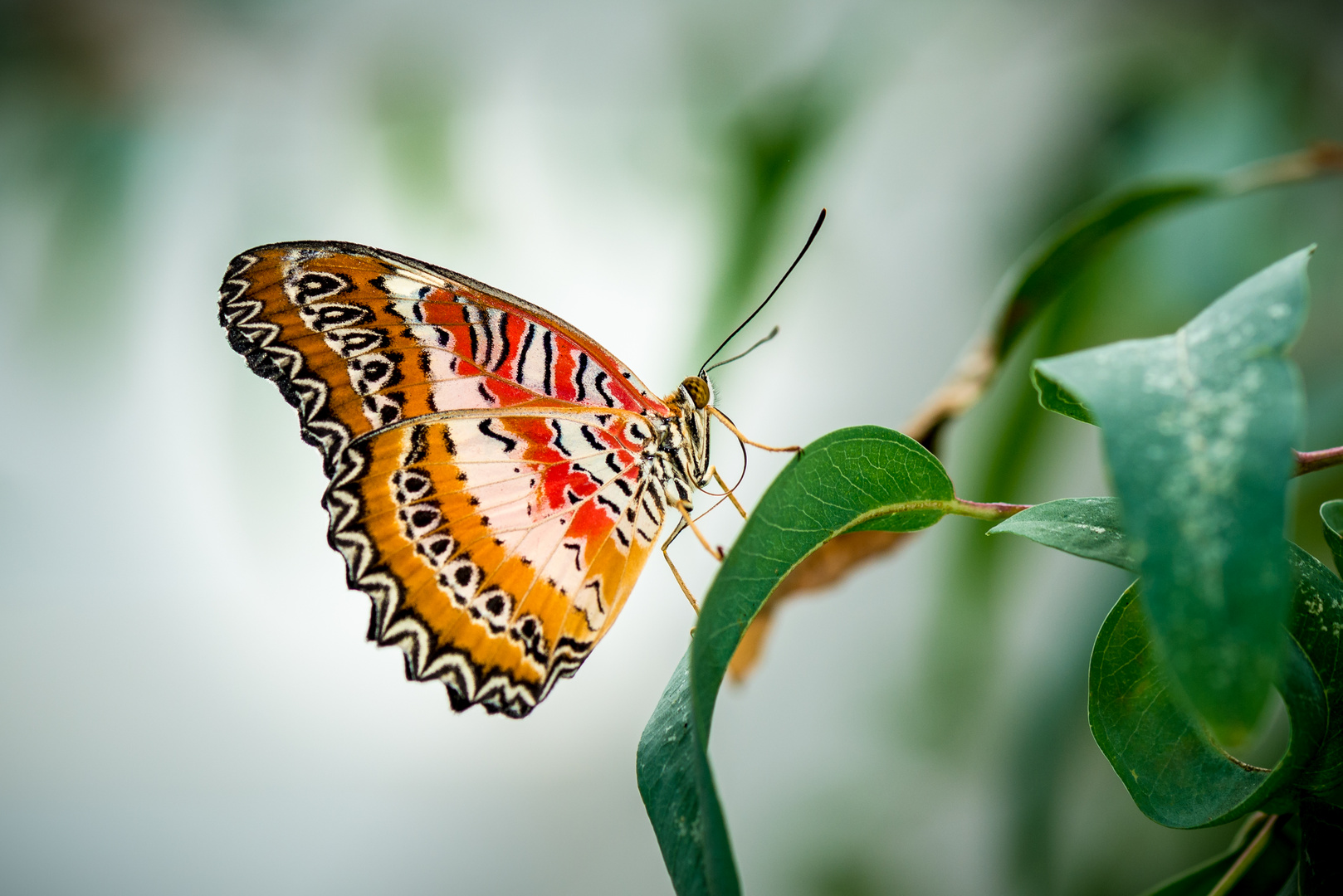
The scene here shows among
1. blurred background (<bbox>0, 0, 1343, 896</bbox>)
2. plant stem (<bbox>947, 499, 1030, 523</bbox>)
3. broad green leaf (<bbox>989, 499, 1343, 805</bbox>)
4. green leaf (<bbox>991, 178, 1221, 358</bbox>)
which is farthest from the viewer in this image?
blurred background (<bbox>0, 0, 1343, 896</bbox>)

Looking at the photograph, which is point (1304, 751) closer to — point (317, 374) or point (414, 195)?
point (317, 374)

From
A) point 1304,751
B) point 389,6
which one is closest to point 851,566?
point 1304,751

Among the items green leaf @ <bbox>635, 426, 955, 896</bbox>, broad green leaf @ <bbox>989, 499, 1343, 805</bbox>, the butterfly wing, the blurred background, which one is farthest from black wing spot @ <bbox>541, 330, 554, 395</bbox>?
the blurred background

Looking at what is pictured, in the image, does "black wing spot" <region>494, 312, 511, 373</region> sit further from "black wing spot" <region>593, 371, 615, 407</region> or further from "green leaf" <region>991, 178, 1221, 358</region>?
Result: "green leaf" <region>991, 178, 1221, 358</region>

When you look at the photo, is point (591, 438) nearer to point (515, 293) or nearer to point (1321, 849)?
point (1321, 849)

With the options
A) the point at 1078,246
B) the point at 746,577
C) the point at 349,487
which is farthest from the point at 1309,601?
the point at 349,487
